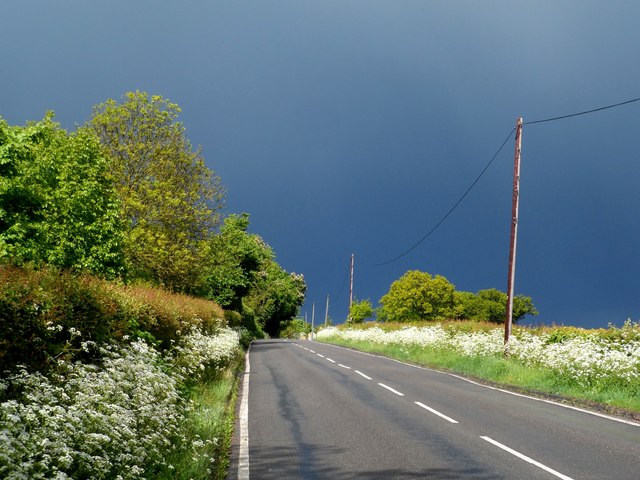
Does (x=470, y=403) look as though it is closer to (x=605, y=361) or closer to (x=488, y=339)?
(x=605, y=361)

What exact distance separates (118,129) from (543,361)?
21757 millimetres

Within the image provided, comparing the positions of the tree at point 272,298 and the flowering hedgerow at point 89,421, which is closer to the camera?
the flowering hedgerow at point 89,421

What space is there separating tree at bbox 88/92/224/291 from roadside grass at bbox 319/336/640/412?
12.8 m

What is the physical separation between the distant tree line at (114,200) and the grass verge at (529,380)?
41.6ft

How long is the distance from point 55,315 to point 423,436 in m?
6.36

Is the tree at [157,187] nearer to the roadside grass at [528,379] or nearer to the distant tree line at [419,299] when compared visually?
the roadside grass at [528,379]

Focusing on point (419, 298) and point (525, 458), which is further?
point (419, 298)

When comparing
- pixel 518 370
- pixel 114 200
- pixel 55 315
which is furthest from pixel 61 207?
pixel 518 370

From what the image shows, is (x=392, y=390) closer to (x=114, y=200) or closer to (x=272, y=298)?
(x=114, y=200)

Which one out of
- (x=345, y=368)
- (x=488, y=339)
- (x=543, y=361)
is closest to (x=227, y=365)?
(x=345, y=368)

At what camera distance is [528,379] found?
1664cm

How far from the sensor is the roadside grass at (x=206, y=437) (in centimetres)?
631

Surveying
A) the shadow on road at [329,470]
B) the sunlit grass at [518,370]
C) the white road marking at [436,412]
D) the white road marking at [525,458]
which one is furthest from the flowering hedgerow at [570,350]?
the shadow on road at [329,470]

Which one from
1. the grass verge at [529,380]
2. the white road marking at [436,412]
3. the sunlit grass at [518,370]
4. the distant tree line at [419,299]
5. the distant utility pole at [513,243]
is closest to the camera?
the white road marking at [436,412]
